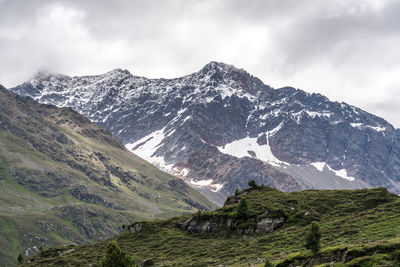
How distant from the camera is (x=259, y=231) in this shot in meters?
143

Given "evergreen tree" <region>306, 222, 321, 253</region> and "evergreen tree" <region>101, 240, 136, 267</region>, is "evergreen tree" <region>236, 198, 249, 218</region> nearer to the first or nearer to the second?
"evergreen tree" <region>306, 222, 321, 253</region>

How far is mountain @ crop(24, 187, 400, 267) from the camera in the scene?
106 metres

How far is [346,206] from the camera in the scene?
14650cm

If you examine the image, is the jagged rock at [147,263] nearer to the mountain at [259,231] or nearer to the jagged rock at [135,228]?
the mountain at [259,231]

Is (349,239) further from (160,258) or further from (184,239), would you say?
(184,239)

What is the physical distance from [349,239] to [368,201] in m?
53.7

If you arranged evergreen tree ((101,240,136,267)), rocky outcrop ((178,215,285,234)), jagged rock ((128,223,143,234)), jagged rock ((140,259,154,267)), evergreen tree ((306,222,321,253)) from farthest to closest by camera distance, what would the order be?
jagged rock ((128,223,143,234)), rocky outcrop ((178,215,285,234)), jagged rock ((140,259,154,267)), evergreen tree ((306,222,321,253)), evergreen tree ((101,240,136,267))

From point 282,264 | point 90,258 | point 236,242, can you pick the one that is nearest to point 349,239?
point 282,264

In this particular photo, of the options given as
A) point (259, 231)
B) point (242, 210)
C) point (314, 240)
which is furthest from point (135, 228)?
point (314, 240)

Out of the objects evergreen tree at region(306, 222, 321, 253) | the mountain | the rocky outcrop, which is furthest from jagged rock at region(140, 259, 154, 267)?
evergreen tree at region(306, 222, 321, 253)

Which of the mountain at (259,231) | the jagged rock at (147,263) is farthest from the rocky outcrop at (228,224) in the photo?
the jagged rock at (147,263)

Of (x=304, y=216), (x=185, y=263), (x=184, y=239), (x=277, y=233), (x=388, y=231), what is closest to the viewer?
(x=388, y=231)

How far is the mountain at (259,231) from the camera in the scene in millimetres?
105875

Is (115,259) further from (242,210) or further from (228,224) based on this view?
(228,224)
